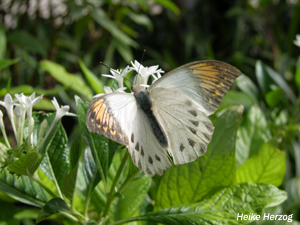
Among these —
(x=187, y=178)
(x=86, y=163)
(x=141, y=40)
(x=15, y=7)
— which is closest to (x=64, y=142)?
(x=86, y=163)

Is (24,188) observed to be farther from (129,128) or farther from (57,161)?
(129,128)

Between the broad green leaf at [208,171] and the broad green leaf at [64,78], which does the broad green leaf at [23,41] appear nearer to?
the broad green leaf at [64,78]

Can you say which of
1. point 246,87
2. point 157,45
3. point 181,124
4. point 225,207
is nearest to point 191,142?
point 181,124

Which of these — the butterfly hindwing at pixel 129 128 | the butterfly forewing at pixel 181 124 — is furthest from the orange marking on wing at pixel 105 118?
the butterfly forewing at pixel 181 124

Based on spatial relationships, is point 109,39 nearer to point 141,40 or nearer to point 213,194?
point 141,40

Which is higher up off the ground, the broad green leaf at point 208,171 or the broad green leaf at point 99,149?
the broad green leaf at point 99,149
